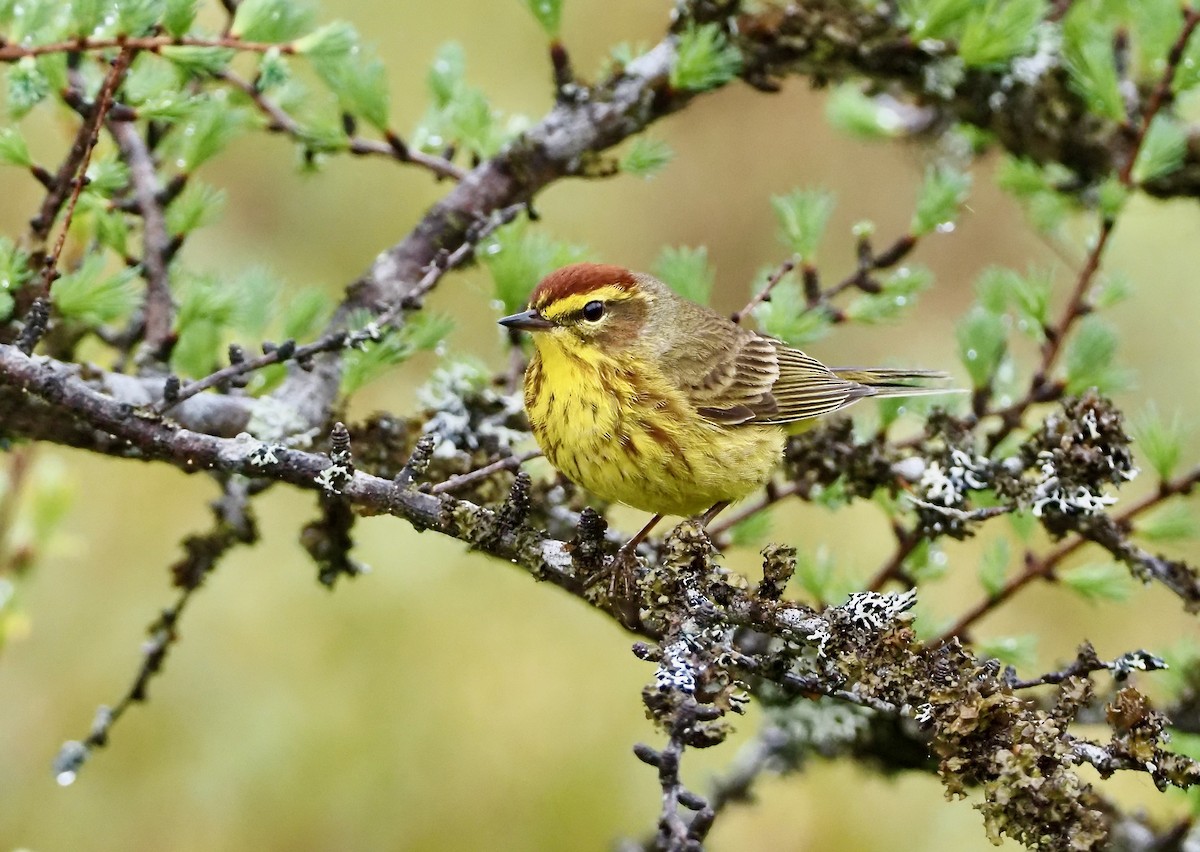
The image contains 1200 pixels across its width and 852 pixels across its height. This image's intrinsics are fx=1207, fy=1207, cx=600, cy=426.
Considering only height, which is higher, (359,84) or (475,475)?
(359,84)

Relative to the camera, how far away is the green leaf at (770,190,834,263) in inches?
124

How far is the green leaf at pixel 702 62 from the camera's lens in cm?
314

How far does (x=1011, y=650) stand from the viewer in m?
3.03

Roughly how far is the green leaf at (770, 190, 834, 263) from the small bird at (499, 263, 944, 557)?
41 centimetres

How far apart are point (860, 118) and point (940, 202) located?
1.09m

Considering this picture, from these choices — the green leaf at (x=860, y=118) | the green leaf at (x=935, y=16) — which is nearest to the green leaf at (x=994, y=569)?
the green leaf at (x=935, y=16)

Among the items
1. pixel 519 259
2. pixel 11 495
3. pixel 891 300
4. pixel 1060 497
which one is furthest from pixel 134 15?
pixel 1060 497

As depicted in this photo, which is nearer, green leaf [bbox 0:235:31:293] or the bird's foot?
the bird's foot

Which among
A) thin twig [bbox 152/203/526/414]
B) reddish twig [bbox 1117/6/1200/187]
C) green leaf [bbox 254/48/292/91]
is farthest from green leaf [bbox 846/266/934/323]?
green leaf [bbox 254/48/292/91]

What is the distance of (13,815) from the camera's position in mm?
4391

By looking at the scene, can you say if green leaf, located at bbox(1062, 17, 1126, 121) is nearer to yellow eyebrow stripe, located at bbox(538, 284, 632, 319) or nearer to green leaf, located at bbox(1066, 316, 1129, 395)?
green leaf, located at bbox(1066, 316, 1129, 395)

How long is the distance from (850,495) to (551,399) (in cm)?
81

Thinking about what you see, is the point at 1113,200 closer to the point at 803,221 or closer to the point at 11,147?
the point at 803,221

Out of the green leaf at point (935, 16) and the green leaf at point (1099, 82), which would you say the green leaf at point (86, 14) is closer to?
the green leaf at point (935, 16)
